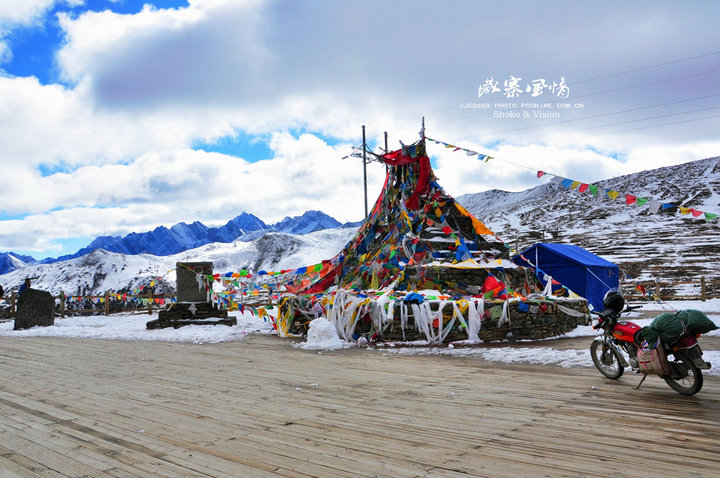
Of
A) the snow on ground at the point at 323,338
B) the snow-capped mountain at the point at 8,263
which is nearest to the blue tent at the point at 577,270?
the snow on ground at the point at 323,338

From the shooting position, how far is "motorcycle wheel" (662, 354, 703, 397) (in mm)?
4938

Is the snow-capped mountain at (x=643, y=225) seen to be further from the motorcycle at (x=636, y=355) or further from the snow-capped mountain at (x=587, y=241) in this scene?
the motorcycle at (x=636, y=355)

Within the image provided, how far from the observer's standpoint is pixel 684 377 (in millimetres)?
5059

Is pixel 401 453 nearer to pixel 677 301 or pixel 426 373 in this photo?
pixel 426 373

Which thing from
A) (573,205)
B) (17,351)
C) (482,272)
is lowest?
→ (17,351)

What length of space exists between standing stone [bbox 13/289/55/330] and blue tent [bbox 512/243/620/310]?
1789 cm

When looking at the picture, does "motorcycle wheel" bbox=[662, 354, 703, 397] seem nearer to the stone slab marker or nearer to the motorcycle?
the motorcycle

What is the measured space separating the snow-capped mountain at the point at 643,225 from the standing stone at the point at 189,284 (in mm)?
12162

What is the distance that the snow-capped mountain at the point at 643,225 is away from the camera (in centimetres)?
4426

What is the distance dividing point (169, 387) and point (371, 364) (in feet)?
10.2

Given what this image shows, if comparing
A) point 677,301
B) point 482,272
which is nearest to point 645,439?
point 482,272

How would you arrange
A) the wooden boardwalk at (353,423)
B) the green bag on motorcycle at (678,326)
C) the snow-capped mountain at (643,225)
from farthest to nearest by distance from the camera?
the snow-capped mountain at (643,225) < the green bag on motorcycle at (678,326) < the wooden boardwalk at (353,423)

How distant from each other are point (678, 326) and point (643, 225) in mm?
82535

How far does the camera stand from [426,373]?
6.79 metres
